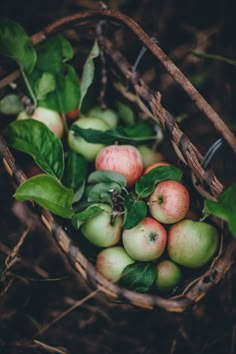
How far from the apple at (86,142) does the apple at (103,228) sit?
18cm

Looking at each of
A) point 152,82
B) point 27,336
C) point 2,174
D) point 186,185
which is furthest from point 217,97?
point 27,336

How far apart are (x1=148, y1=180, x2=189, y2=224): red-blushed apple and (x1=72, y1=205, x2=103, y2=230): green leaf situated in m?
0.12

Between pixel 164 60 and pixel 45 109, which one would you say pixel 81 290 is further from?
pixel 164 60

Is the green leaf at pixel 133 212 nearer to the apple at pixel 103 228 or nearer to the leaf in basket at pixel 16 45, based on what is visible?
the apple at pixel 103 228

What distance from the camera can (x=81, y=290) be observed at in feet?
3.40

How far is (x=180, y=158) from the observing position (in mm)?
868

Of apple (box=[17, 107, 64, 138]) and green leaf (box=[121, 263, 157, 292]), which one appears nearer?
green leaf (box=[121, 263, 157, 292])

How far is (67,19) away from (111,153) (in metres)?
0.33

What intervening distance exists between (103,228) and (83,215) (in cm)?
6

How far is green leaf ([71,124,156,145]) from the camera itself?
910mm

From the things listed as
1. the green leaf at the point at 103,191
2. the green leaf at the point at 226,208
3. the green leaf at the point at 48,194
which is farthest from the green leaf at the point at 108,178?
the green leaf at the point at 226,208

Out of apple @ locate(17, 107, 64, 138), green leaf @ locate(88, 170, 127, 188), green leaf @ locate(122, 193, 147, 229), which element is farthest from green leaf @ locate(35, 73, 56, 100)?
green leaf @ locate(122, 193, 147, 229)

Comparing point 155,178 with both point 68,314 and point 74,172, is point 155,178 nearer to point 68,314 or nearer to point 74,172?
point 74,172

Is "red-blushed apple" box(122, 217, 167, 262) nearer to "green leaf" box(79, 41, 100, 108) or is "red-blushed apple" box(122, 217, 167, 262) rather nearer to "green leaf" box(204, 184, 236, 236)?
"green leaf" box(204, 184, 236, 236)
